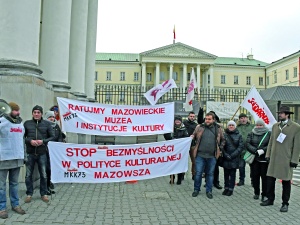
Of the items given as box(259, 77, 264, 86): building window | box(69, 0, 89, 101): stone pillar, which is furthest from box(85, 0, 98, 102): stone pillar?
box(259, 77, 264, 86): building window

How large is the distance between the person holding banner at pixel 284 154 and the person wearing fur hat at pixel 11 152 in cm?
519

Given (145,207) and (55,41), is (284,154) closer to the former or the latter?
(145,207)

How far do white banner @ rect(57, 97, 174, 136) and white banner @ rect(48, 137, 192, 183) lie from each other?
37.7 inches

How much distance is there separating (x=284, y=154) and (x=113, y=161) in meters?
3.81

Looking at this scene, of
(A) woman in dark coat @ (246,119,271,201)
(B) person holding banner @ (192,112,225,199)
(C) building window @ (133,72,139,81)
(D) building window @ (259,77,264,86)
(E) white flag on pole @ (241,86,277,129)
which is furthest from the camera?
(C) building window @ (133,72,139,81)

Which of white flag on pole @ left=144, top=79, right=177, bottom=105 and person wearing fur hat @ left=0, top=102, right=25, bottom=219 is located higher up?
white flag on pole @ left=144, top=79, right=177, bottom=105

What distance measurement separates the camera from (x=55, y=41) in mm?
11172

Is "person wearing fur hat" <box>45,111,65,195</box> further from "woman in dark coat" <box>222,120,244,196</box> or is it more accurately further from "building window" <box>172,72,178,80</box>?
"building window" <box>172,72,178,80</box>

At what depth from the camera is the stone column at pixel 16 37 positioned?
25.7 feet

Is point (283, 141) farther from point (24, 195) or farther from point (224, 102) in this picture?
point (224, 102)

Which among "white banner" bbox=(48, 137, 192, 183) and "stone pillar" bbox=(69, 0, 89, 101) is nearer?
"white banner" bbox=(48, 137, 192, 183)

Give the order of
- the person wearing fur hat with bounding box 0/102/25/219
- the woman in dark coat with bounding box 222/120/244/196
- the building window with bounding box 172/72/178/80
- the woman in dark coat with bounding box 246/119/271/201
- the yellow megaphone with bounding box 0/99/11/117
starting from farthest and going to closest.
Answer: the building window with bounding box 172/72/178/80
the woman in dark coat with bounding box 222/120/244/196
the woman in dark coat with bounding box 246/119/271/201
the yellow megaphone with bounding box 0/99/11/117
the person wearing fur hat with bounding box 0/102/25/219

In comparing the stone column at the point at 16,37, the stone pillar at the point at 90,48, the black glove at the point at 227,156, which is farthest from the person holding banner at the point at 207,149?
the stone pillar at the point at 90,48

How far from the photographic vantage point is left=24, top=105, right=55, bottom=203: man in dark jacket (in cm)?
657
